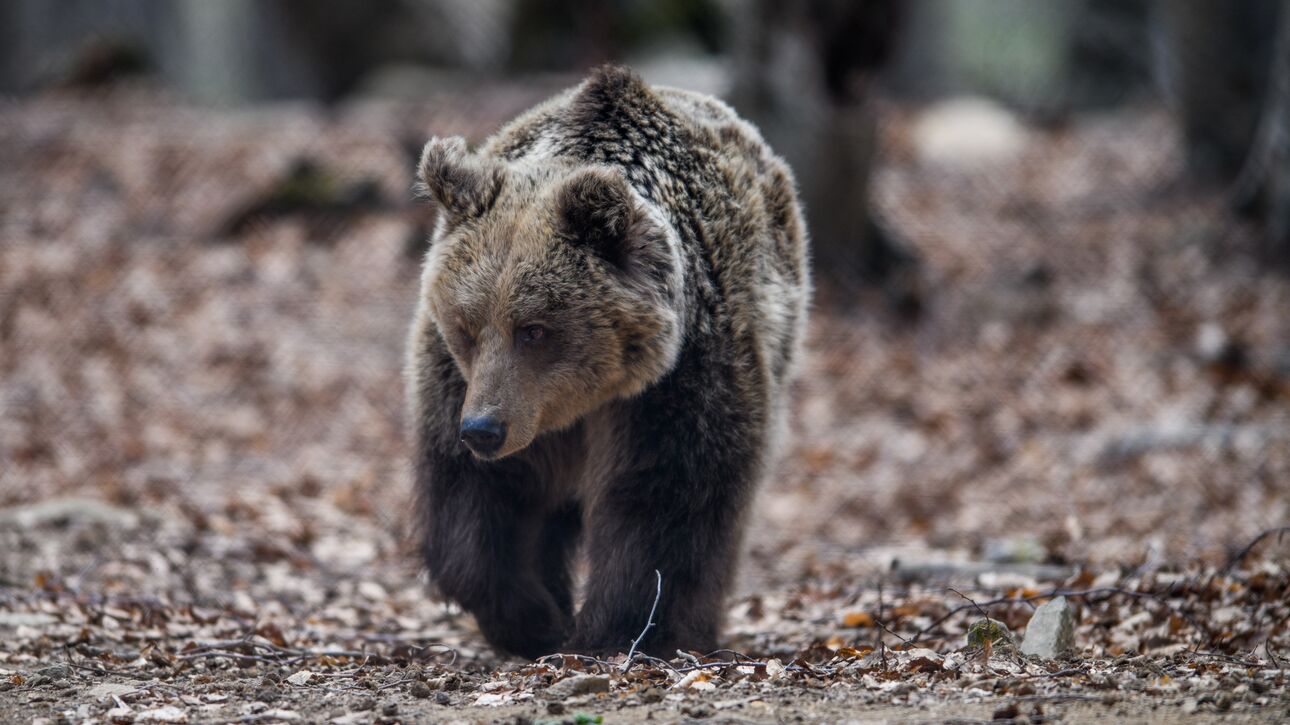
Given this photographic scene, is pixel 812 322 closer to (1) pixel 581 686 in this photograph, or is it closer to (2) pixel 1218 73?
(2) pixel 1218 73

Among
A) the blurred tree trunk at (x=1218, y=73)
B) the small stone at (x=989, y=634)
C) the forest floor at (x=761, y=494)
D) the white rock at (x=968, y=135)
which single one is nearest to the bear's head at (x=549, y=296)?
the forest floor at (x=761, y=494)

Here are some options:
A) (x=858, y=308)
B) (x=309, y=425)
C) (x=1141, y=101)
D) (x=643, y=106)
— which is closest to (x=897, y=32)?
(x=858, y=308)

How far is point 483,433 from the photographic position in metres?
4.48

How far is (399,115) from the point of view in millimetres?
15617

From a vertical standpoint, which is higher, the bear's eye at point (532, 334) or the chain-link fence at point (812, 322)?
the bear's eye at point (532, 334)

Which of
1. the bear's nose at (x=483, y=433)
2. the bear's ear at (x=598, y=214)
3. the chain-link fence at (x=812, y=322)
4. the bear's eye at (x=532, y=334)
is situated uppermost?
the bear's ear at (x=598, y=214)

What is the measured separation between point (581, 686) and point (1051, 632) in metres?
1.75

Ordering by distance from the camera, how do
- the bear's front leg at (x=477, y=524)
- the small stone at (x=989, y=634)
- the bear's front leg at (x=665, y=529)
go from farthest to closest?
the bear's front leg at (x=477, y=524) < the bear's front leg at (x=665, y=529) < the small stone at (x=989, y=634)

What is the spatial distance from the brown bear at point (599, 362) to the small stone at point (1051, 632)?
1188 millimetres

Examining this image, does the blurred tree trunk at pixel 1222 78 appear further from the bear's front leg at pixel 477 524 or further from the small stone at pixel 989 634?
the bear's front leg at pixel 477 524

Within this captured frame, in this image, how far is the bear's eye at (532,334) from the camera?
184 inches

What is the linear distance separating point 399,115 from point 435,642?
35.6 feet

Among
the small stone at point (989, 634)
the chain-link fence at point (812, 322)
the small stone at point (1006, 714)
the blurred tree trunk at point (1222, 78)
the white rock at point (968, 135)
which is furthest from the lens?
the white rock at point (968, 135)

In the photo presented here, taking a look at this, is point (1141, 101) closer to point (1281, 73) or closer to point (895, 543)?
point (1281, 73)
